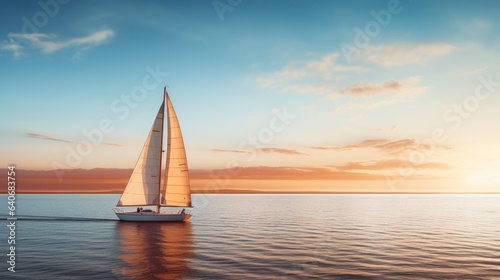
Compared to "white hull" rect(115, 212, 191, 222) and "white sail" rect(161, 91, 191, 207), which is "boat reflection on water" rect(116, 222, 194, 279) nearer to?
"white hull" rect(115, 212, 191, 222)

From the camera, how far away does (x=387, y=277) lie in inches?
1260

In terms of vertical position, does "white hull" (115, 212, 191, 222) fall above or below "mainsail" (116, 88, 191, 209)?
below

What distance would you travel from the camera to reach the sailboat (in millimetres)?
69375

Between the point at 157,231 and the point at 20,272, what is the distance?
104 feet

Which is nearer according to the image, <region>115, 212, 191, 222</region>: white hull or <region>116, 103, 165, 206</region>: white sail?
<region>115, 212, 191, 222</region>: white hull

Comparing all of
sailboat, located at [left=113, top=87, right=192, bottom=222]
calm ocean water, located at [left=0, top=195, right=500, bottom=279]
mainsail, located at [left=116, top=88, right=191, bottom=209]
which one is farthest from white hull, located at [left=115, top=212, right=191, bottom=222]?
calm ocean water, located at [left=0, top=195, right=500, bottom=279]

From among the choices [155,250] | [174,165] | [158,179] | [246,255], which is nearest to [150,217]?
[158,179]

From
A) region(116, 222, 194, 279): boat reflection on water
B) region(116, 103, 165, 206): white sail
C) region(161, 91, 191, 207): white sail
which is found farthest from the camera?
region(161, 91, 191, 207): white sail

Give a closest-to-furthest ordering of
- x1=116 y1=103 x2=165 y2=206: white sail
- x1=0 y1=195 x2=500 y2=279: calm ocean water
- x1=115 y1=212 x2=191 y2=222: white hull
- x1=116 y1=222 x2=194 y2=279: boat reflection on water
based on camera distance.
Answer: x1=0 y1=195 x2=500 y2=279: calm ocean water → x1=116 y1=222 x2=194 y2=279: boat reflection on water → x1=115 y1=212 x2=191 y2=222: white hull → x1=116 y1=103 x2=165 y2=206: white sail

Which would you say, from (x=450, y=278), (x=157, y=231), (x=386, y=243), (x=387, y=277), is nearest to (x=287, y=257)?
(x=387, y=277)

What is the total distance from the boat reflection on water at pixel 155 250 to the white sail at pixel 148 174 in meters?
4.91

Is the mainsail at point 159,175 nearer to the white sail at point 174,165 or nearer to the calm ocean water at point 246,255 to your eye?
the white sail at point 174,165

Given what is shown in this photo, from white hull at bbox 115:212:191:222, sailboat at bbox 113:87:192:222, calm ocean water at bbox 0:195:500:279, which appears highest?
sailboat at bbox 113:87:192:222

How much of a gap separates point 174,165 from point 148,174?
16.7ft
